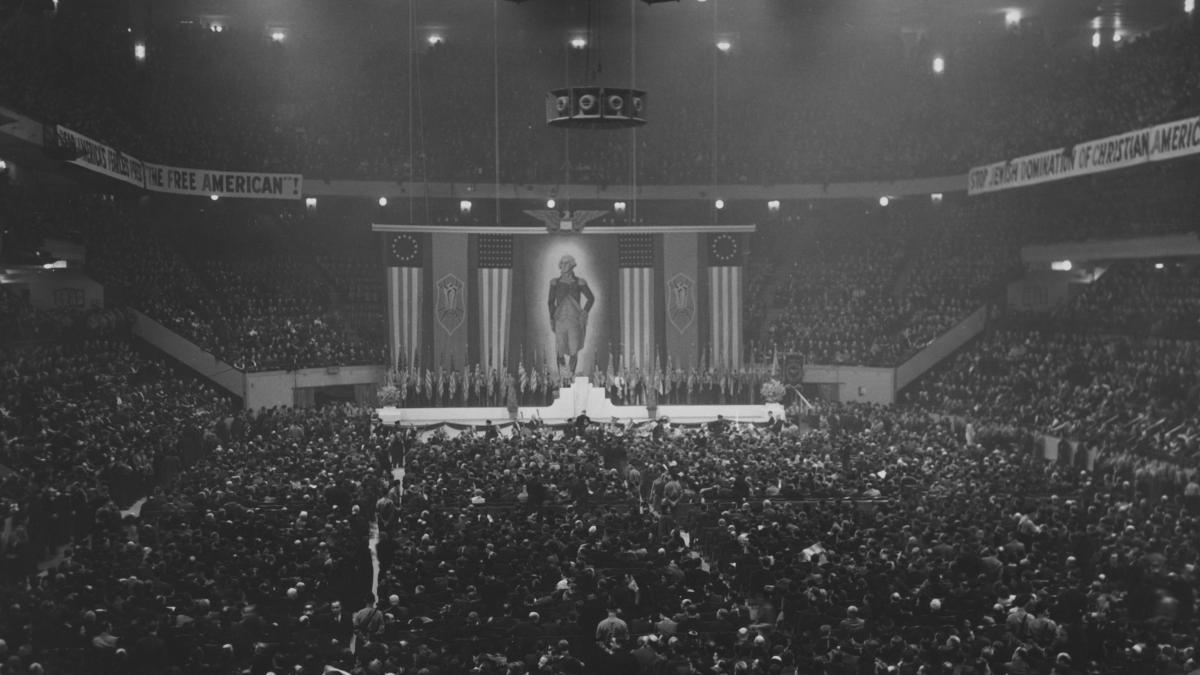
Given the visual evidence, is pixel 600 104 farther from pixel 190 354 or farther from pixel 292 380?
pixel 190 354

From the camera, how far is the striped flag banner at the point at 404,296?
47.8 meters

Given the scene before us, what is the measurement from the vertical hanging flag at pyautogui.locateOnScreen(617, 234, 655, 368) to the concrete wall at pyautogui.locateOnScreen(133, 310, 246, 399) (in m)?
13.8

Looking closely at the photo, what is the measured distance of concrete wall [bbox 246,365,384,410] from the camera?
145 feet

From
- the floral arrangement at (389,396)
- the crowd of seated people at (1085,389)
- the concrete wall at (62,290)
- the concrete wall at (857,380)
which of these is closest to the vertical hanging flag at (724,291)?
the concrete wall at (857,380)

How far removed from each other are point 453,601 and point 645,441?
16365 mm

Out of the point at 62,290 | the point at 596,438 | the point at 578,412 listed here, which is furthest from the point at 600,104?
the point at 62,290

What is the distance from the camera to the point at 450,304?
4856 centimetres

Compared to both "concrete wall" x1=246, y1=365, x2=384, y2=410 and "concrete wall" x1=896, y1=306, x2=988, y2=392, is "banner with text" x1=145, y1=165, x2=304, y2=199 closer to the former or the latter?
"concrete wall" x1=246, y1=365, x2=384, y2=410

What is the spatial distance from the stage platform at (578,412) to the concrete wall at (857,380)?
4.13 metres

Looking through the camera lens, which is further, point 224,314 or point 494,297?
point 494,297

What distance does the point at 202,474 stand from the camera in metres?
27.2

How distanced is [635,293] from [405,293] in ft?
27.2

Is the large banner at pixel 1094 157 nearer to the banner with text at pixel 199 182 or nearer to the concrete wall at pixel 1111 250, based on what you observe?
the concrete wall at pixel 1111 250

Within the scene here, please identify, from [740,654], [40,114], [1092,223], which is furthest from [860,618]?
[1092,223]
